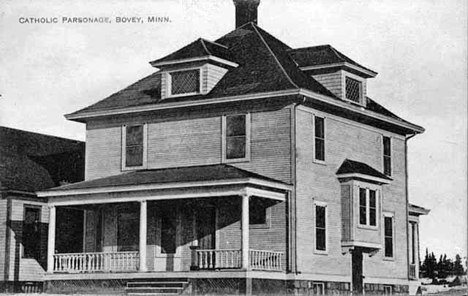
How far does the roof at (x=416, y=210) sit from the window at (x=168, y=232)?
10.5 metres

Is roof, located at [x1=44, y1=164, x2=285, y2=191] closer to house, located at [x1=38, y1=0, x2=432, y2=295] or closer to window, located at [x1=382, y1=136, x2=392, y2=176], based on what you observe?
house, located at [x1=38, y1=0, x2=432, y2=295]

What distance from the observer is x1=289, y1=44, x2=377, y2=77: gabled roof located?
34.5 meters

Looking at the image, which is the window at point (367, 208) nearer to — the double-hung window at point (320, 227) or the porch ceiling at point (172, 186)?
the double-hung window at point (320, 227)

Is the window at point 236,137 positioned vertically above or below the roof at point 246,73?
below

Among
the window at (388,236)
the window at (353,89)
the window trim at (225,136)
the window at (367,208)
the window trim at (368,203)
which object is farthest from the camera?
the window at (388,236)

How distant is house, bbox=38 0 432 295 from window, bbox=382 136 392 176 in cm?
5

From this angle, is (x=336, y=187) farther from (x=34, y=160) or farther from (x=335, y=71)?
(x=34, y=160)

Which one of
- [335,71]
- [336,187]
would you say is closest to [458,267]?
[336,187]

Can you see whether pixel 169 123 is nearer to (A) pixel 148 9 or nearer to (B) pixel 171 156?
(B) pixel 171 156

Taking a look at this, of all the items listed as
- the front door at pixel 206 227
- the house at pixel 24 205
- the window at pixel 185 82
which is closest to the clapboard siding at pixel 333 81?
the window at pixel 185 82

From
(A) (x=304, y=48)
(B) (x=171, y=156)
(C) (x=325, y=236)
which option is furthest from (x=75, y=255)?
(A) (x=304, y=48)

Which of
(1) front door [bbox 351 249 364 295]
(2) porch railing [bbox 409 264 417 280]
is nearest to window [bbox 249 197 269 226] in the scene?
(1) front door [bbox 351 249 364 295]

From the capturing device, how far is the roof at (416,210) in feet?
129

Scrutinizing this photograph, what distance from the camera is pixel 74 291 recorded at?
3247 centimetres
